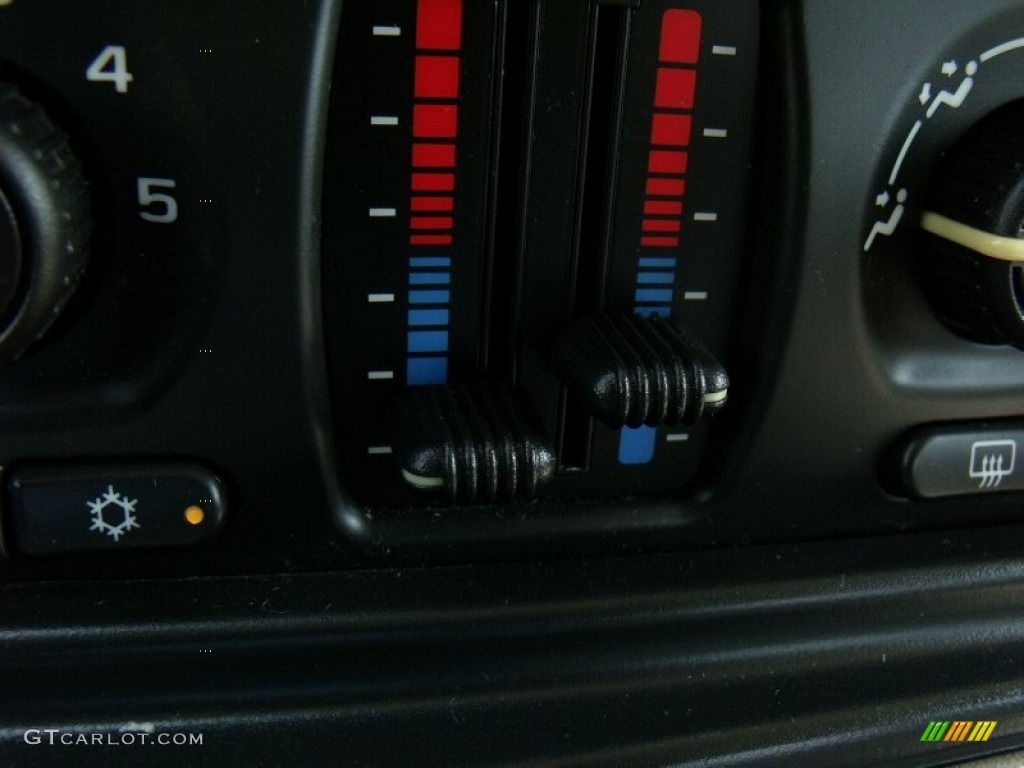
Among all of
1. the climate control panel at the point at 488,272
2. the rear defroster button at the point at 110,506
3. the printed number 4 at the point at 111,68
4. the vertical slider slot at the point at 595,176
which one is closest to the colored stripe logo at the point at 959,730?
the climate control panel at the point at 488,272

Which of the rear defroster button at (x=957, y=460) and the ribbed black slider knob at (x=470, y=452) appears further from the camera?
the rear defroster button at (x=957, y=460)

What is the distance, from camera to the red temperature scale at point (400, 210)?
0.44m

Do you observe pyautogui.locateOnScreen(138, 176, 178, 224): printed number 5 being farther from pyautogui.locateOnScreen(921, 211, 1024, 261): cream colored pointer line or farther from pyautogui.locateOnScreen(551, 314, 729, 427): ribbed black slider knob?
pyautogui.locateOnScreen(921, 211, 1024, 261): cream colored pointer line

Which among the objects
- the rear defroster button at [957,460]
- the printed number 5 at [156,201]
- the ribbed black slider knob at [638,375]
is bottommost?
the rear defroster button at [957,460]

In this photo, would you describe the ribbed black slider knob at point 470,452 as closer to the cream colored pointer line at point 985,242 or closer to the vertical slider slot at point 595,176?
the vertical slider slot at point 595,176

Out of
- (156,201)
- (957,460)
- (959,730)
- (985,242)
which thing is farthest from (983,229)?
(156,201)

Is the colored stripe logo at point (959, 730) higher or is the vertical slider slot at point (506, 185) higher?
the vertical slider slot at point (506, 185)

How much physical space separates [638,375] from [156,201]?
0.73ft

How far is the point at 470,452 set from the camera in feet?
1.50

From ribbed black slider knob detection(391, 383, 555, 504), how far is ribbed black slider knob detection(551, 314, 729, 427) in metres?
0.03

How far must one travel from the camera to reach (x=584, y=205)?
A: 0.50 m

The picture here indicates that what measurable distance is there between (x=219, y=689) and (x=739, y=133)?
363mm

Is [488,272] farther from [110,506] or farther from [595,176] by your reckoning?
[110,506]

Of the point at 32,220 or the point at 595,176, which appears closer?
the point at 32,220
